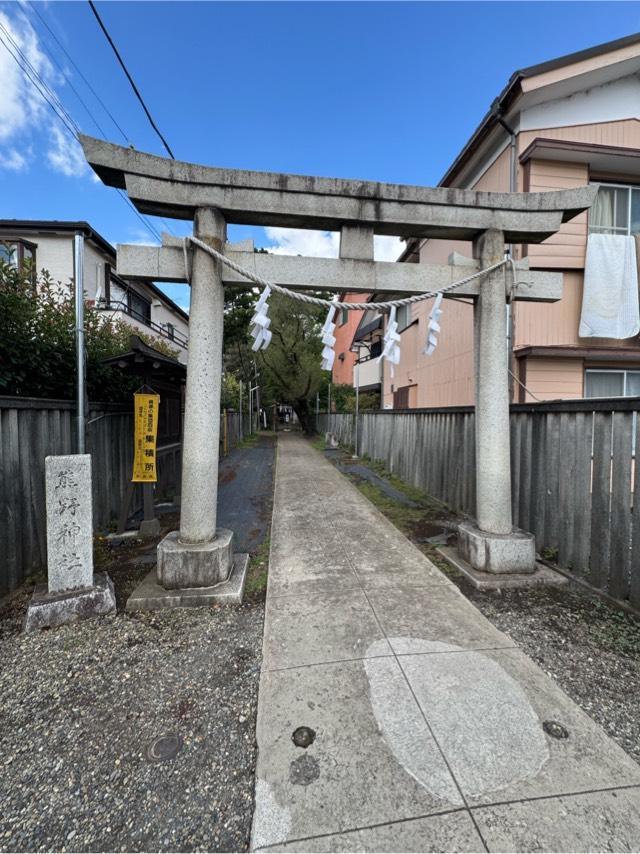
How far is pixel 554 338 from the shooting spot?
24.3 feet

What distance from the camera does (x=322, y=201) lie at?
3908 millimetres

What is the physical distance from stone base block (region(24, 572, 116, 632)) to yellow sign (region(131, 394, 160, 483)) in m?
2.10

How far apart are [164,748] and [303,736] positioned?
76 cm

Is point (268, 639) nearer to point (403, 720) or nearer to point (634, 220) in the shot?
point (403, 720)

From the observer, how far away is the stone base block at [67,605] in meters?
3.17

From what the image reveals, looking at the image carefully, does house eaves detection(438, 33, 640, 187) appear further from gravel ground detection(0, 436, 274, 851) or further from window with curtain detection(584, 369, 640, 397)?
gravel ground detection(0, 436, 274, 851)

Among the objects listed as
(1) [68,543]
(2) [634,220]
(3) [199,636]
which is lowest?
(3) [199,636]

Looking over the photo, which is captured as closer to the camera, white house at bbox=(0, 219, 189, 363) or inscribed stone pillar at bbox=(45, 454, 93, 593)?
inscribed stone pillar at bbox=(45, 454, 93, 593)

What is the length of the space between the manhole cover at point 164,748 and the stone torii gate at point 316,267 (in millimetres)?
1484

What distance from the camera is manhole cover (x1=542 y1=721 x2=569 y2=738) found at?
2.07 m

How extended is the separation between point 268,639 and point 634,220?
33.6 ft

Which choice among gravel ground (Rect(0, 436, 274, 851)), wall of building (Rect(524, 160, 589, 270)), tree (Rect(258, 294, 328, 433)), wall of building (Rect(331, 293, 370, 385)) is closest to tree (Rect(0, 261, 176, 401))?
gravel ground (Rect(0, 436, 274, 851))

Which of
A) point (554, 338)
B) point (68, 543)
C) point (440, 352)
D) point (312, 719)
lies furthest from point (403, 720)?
point (440, 352)

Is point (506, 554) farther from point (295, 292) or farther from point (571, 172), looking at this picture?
point (571, 172)
